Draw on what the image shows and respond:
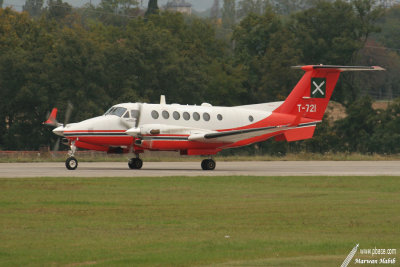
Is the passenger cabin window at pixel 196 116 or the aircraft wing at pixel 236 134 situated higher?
the passenger cabin window at pixel 196 116

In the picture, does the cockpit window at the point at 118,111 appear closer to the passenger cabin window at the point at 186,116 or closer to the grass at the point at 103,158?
the passenger cabin window at the point at 186,116

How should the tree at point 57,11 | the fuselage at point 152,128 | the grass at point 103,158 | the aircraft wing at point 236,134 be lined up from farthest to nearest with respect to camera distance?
the tree at point 57,11, the grass at point 103,158, the aircraft wing at point 236,134, the fuselage at point 152,128

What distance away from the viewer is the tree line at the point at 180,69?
61.1 metres

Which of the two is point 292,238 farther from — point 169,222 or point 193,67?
point 193,67

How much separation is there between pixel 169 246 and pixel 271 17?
70.1 metres

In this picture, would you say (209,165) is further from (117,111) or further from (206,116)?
(117,111)

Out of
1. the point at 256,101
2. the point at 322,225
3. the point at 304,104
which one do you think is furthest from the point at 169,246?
Result: the point at 256,101

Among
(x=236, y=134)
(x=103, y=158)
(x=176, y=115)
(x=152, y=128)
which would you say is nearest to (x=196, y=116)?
(x=176, y=115)

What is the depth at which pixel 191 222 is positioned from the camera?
17281 mm

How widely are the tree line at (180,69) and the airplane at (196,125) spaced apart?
74.1ft

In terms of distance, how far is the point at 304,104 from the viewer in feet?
128

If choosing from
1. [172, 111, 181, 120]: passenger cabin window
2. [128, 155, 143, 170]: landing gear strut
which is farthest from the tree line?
[172, 111, 181, 120]: passenger cabin window

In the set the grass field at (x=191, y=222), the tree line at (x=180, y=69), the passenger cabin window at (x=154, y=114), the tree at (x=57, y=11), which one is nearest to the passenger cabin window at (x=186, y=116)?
the passenger cabin window at (x=154, y=114)

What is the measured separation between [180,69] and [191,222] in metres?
49.4
